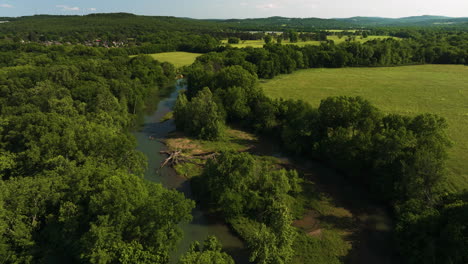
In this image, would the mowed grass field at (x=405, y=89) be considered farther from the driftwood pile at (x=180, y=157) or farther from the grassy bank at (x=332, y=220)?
the driftwood pile at (x=180, y=157)

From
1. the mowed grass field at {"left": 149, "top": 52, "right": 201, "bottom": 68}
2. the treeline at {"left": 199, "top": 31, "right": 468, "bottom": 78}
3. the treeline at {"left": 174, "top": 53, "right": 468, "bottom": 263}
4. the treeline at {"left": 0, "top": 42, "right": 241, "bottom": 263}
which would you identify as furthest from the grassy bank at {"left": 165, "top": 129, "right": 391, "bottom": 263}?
the mowed grass field at {"left": 149, "top": 52, "right": 201, "bottom": 68}

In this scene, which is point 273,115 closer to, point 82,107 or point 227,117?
point 227,117

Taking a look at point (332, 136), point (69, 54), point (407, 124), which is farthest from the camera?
point (69, 54)

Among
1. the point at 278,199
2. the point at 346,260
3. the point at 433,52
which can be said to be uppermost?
the point at 433,52

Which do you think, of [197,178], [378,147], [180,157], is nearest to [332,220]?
[378,147]

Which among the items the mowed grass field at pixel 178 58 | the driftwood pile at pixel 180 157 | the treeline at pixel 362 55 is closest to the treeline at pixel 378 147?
the driftwood pile at pixel 180 157

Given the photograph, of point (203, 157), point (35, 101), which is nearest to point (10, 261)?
point (203, 157)
